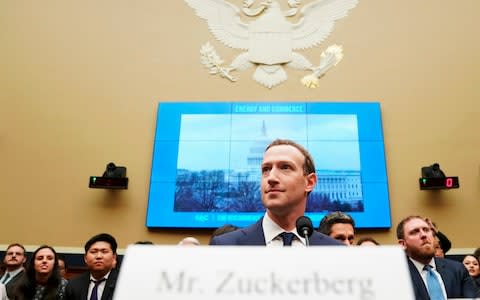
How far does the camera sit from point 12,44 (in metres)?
6.70

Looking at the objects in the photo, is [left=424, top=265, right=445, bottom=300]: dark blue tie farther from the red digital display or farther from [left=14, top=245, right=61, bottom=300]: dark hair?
the red digital display

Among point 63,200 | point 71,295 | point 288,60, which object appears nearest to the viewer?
point 71,295

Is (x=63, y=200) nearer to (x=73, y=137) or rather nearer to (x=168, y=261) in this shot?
(x=73, y=137)

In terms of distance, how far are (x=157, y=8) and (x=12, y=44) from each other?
2.51 meters

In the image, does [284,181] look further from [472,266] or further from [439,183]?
[439,183]

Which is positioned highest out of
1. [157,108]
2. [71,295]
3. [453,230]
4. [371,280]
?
[157,108]

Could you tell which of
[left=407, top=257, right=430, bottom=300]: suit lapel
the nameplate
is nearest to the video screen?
[left=407, top=257, right=430, bottom=300]: suit lapel

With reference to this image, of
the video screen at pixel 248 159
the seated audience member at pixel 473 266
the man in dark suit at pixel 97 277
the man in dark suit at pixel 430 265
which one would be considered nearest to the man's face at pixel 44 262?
the man in dark suit at pixel 97 277

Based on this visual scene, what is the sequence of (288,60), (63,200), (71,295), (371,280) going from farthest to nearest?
(288,60)
(63,200)
(71,295)
(371,280)

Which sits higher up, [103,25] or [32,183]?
[103,25]

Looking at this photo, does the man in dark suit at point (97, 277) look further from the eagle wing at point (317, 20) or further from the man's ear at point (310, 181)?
the eagle wing at point (317, 20)

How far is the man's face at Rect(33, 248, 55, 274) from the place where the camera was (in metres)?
3.26

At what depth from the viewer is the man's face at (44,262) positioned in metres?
3.26

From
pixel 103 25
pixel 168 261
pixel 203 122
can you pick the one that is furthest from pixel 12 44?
pixel 168 261
